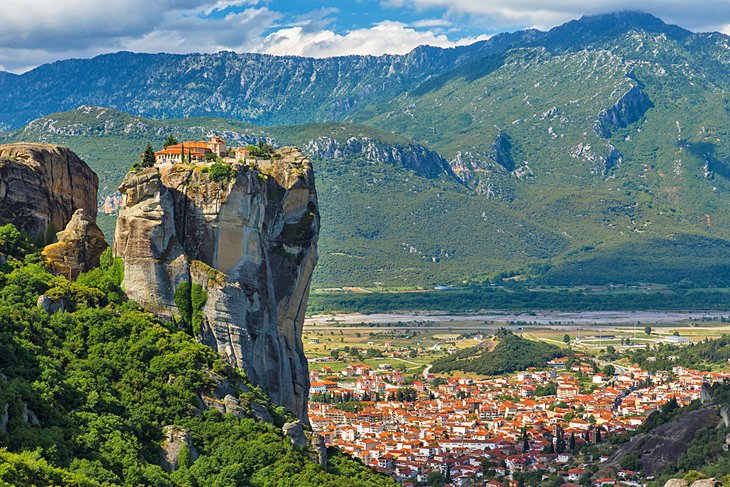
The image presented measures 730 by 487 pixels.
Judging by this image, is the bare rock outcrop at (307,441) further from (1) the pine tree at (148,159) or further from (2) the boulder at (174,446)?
(1) the pine tree at (148,159)

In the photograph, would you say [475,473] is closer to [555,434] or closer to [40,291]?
[555,434]

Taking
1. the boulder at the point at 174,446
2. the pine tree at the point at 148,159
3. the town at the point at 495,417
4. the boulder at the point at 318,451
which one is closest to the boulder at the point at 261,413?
the boulder at the point at 318,451

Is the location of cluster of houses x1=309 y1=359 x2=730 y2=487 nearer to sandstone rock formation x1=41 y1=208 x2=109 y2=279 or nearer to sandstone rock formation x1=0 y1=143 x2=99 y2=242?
sandstone rock formation x1=0 y1=143 x2=99 y2=242

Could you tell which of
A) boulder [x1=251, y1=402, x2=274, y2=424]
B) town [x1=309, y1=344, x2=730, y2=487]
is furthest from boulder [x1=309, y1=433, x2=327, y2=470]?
town [x1=309, y1=344, x2=730, y2=487]

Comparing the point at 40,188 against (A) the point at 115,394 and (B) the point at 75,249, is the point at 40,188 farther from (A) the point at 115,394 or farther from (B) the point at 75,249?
(A) the point at 115,394

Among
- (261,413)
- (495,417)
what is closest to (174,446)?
(261,413)

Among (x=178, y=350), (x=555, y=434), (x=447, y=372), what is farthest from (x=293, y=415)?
(x=447, y=372)
